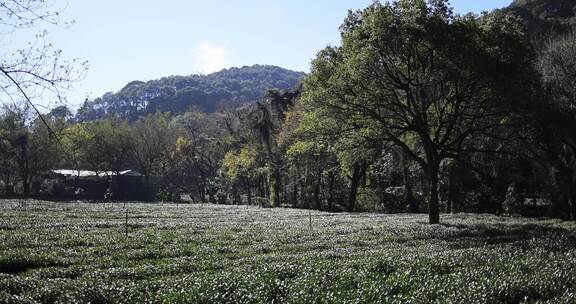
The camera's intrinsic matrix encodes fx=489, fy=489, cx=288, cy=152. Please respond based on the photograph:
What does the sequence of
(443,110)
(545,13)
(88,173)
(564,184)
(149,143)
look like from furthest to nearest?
(88,173) → (149,143) → (545,13) → (564,184) → (443,110)

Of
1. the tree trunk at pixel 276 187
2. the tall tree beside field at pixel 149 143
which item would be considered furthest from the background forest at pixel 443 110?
the tall tree beside field at pixel 149 143

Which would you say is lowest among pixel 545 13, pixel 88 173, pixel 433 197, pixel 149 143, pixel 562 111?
pixel 433 197

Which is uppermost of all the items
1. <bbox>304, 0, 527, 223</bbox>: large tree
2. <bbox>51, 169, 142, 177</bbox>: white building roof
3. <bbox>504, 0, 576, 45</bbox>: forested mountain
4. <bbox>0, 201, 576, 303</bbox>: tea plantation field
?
<bbox>504, 0, 576, 45</bbox>: forested mountain

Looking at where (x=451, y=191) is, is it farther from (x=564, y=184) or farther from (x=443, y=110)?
(x=443, y=110)

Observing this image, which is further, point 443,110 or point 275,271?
point 443,110

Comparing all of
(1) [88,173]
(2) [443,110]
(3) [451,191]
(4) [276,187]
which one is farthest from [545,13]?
(1) [88,173]

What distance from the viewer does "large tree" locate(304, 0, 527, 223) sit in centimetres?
2775

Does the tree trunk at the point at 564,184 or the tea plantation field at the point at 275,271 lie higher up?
the tree trunk at the point at 564,184

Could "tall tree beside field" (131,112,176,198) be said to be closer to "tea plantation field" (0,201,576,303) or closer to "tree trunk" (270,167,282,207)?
"tree trunk" (270,167,282,207)

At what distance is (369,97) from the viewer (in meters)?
29.5

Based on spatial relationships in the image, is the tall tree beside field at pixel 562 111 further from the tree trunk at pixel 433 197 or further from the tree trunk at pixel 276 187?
the tree trunk at pixel 276 187

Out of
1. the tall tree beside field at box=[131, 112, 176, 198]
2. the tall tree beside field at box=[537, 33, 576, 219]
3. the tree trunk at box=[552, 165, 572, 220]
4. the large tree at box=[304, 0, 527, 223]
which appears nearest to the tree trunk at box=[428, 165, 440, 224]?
the large tree at box=[304, 0, 527, 223]

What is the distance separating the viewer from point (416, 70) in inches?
1166

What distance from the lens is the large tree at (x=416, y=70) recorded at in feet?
91.0
